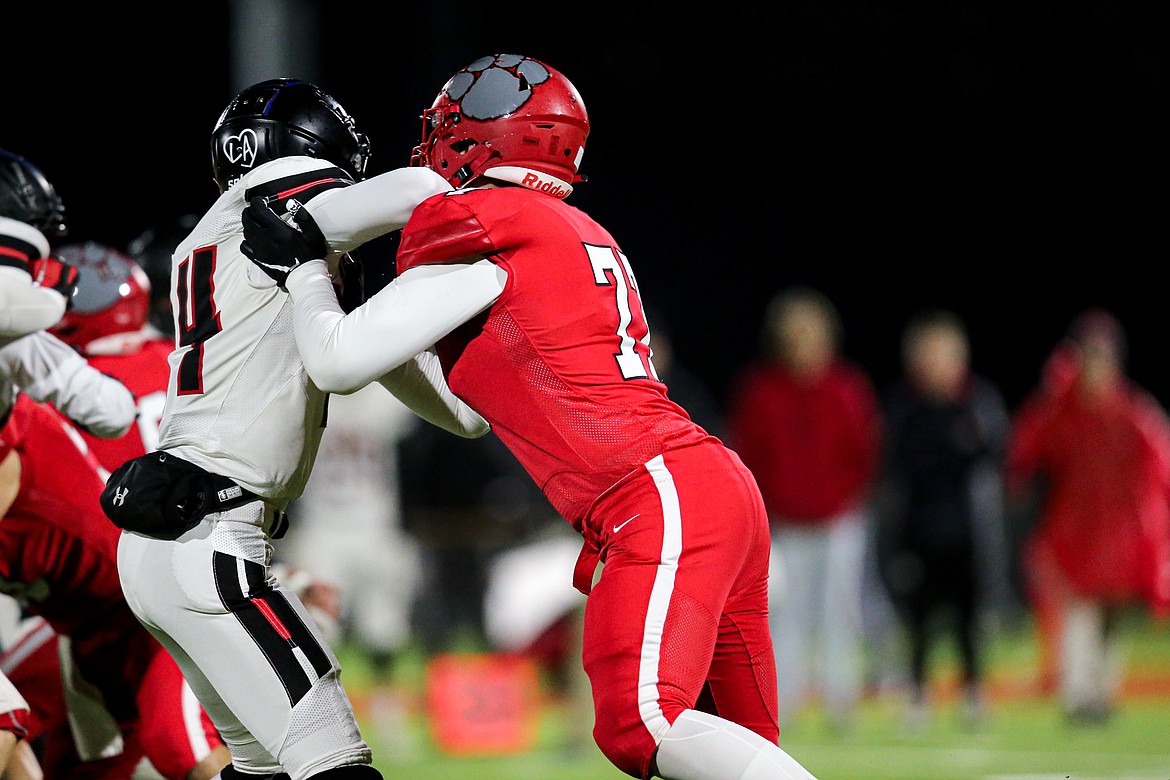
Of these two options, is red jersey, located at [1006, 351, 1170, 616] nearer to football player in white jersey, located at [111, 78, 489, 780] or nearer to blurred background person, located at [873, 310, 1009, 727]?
blurred background person, located at [873, 310, 1009, 727]

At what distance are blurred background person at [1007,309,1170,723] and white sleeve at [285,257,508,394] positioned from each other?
632 centimetres

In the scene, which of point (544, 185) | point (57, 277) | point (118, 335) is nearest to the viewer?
point (544, 185)

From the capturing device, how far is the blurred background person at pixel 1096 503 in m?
8.43

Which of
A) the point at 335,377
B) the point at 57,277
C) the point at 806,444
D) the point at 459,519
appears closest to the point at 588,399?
the point at 335,377

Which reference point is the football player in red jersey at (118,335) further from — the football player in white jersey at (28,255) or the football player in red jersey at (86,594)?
the football player in white jersey at (28,255)

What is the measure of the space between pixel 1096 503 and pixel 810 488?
181cm

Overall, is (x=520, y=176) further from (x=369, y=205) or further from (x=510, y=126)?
(x=369, y=205)

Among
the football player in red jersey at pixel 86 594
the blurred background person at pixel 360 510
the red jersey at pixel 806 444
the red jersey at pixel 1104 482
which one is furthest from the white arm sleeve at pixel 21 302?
the red jersey at pixel 1104 482

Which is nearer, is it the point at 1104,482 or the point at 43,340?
the point at 43,340

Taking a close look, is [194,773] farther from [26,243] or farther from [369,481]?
[369,481]

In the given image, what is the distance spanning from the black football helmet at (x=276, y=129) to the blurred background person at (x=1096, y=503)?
20.5 ft

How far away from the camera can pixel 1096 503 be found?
28.8 feet

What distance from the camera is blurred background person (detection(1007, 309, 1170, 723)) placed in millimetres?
8430

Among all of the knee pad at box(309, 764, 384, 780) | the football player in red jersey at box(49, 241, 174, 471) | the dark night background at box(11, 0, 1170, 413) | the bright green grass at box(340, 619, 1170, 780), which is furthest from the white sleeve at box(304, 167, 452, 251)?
the dark night background at box(11, 0, 1170, 413)
